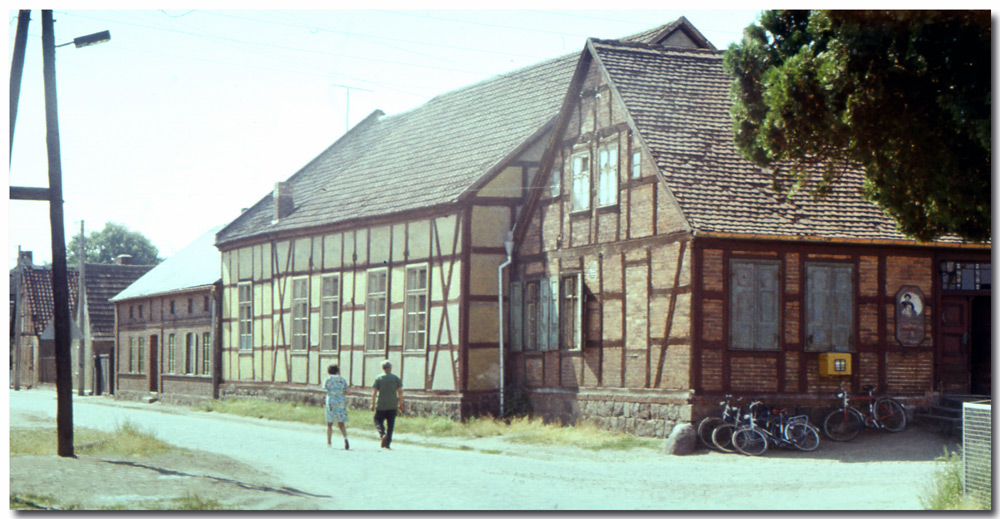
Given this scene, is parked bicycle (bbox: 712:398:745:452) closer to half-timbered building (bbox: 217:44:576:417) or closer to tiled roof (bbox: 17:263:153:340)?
half-timbered building (bbox: 217:44:576:417)

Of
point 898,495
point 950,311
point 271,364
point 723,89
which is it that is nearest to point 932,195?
point 898,495

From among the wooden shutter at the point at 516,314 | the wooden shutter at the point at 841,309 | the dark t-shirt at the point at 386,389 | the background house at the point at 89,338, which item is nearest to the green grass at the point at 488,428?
the wooden shutter at the point at 516,314

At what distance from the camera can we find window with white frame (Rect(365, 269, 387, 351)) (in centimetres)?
2797

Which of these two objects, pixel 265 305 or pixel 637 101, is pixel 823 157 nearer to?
pixel 637 101

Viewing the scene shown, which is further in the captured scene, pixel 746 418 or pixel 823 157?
pixel 746 418

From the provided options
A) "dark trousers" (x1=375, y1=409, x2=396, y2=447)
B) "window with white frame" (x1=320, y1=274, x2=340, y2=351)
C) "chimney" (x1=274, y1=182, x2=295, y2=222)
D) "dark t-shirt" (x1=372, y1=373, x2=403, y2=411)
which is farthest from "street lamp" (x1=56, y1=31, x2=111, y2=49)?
"chimney" (x1=274, y1=182, x2=295, y2=222)

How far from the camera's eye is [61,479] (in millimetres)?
13398

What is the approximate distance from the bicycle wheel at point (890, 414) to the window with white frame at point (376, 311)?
11387mm

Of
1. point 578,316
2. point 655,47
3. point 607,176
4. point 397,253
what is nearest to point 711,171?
point 607,176

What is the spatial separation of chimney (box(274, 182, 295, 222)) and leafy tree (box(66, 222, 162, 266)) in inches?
984

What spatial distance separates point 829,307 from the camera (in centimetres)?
2072

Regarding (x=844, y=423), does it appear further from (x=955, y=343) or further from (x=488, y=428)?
(x=488, y=428)

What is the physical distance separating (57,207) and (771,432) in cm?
1096

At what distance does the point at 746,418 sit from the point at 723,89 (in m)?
6.80
